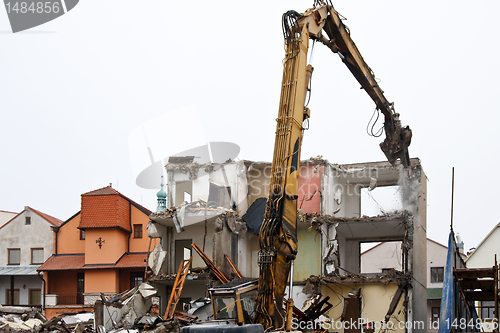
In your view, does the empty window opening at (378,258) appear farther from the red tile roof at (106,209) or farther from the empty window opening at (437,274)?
the red tile roof at (106,209)

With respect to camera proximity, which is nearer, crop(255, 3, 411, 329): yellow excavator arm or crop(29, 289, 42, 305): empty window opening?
crop(255, 3, 411, 329): yellow excavator arm

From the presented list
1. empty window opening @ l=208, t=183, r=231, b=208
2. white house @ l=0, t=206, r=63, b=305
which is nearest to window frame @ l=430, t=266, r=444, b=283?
empty window opening @ l=208, t=183, r=231, b=208

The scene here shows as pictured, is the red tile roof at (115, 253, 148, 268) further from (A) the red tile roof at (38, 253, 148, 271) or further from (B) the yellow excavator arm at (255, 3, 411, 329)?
(B) the yellow excavator arm at (255, 3, 411, 329)

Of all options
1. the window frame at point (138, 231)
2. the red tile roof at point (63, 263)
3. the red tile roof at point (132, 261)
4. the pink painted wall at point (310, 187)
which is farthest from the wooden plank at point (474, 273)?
the red tile roof at point (63, 263)

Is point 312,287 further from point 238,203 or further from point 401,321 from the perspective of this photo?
point 238,203

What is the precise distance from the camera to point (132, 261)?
1486 inches

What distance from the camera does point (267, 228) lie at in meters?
13.5

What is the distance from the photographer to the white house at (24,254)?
1620 inches

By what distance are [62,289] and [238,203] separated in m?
18.3

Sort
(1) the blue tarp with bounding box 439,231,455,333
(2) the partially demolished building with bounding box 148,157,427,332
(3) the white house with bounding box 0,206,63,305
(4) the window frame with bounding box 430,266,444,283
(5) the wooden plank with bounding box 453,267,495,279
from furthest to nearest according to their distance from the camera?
(3) the white house with bounding box 0,206,63,305 < (4) the window frame with bounding box 430,266,444,283 < (2) the partially demolished building with bounding box 148,157,427,332 < (5) the wooden plank with bounding box 453,267,495,279 < (1) the blue tarp with bounding box 439,231,455,333

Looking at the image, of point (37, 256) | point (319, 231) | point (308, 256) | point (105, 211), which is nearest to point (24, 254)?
point (37, 256)

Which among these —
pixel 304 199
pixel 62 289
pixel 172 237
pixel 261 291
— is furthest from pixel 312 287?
pixel 62 289

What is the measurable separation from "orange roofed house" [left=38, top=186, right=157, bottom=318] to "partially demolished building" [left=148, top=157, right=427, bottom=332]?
9400 millimetres

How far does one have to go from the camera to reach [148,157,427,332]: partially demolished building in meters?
24.0
